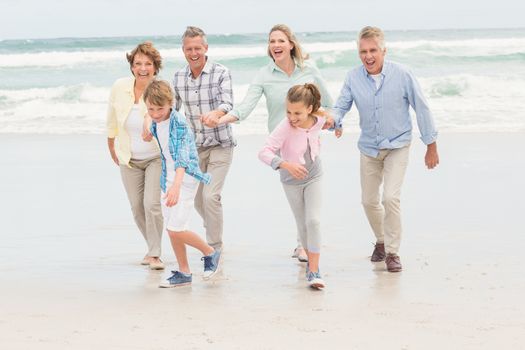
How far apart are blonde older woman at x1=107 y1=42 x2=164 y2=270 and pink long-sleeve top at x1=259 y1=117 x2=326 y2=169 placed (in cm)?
98

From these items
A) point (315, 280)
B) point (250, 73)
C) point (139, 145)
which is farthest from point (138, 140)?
point (250, 73)

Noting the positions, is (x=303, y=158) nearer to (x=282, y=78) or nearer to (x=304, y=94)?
(x=304, y=94)

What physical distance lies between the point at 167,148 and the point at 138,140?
70 centimetres

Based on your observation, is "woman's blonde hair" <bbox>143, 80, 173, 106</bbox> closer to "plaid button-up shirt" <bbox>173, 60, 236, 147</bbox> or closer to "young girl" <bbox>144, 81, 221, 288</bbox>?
"young girl" <bbox>144, 81, 221, 288</bbox>

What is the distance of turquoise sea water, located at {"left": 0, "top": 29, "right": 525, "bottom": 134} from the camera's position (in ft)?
53.3

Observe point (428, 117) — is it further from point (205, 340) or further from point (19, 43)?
point (19, 43)

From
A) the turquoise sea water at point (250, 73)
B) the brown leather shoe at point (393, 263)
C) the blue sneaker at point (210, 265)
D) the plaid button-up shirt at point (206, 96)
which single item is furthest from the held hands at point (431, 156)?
the turquoise sea water at point (250, 73)

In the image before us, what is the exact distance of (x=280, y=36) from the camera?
6125 mm

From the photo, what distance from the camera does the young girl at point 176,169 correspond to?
215 inches

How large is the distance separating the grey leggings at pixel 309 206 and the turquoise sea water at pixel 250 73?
8350 millimetres

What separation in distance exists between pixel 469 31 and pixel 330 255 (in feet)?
136

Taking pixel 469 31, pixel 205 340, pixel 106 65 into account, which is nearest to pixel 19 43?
pixel 106 65

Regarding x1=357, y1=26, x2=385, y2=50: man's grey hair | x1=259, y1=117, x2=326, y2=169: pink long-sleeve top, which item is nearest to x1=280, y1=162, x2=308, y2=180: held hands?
x1=259, y1=117, x2=326, y2=169: pink long-sleeve top

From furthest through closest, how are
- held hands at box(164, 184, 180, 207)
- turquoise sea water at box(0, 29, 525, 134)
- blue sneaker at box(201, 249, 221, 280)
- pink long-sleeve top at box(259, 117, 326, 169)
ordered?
turquoise sea water at box(0, 29, 525, 134), blue sneaker at box(201, 249, 221, 280), pink long-sleeve top at box(259, 117, 326, 169), held hands at box(164, 184, 180, 207)
